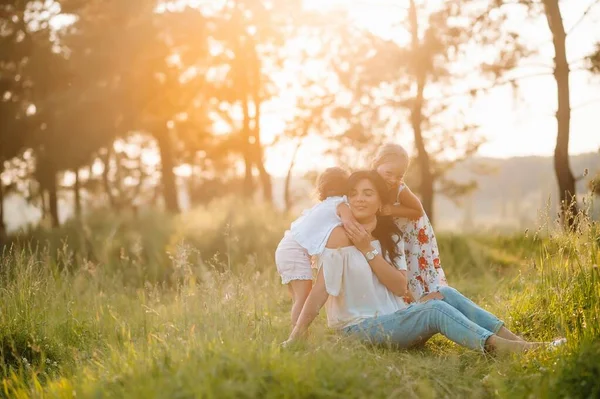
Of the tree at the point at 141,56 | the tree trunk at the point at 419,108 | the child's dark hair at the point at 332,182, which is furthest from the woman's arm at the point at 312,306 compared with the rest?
the tree at the point at 141,56

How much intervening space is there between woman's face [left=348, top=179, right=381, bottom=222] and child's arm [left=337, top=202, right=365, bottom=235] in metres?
0.06

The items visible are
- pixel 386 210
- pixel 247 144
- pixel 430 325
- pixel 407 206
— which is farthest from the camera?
pixel 247 144

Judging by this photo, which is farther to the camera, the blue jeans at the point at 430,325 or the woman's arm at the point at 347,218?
the woman's arm at the point at 347,218

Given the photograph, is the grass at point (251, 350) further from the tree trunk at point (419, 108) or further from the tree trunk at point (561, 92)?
the tree trunk at point (419, 108)

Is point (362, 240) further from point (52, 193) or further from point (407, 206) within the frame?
point (52, 193)

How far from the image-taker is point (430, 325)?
4.70 metres

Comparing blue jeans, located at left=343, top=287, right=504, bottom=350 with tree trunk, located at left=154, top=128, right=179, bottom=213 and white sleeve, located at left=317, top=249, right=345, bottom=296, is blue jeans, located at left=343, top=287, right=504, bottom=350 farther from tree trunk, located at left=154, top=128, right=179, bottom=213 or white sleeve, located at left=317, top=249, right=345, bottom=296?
tree trunk, located at left=154, top=128, right=179, bottom=213

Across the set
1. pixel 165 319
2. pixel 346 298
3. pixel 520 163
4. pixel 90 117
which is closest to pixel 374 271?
pixel 346 298

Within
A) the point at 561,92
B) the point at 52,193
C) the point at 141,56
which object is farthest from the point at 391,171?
the point at 52,193

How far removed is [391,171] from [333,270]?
128 centimetres

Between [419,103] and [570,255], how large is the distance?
1031 centimetres

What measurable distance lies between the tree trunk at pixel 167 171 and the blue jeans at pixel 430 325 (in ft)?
54.2

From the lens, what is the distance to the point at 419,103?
1491cm

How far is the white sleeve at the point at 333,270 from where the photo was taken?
4.82 m
